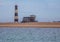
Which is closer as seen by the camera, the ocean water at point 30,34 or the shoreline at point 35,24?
the ocean water at point 30,34

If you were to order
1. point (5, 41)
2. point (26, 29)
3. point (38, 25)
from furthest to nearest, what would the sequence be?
point (26, 29) < point (38, 25) < point (5, 41)

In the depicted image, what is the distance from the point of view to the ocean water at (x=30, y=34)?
5.95 metres

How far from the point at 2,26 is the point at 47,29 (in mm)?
1324

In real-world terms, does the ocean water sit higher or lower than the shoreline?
lower

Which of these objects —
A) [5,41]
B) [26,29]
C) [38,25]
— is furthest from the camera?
[26,29]

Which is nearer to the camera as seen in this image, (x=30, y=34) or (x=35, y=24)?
(x=30, y=34)

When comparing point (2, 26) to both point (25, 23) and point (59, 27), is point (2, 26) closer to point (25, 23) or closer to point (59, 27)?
point (25, 23)

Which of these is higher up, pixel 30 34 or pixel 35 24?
pixel 35 24

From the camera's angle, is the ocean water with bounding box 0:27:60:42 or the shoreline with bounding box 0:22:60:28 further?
the shoreline with bounding box 0:22:60:28

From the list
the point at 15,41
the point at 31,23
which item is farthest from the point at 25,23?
the point at 15,41

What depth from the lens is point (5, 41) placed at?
552cm

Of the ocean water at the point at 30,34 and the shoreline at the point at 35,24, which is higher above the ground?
the shoreline at the point at 35,24

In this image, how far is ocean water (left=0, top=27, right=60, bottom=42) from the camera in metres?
5.95

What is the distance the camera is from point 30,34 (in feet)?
23.3
